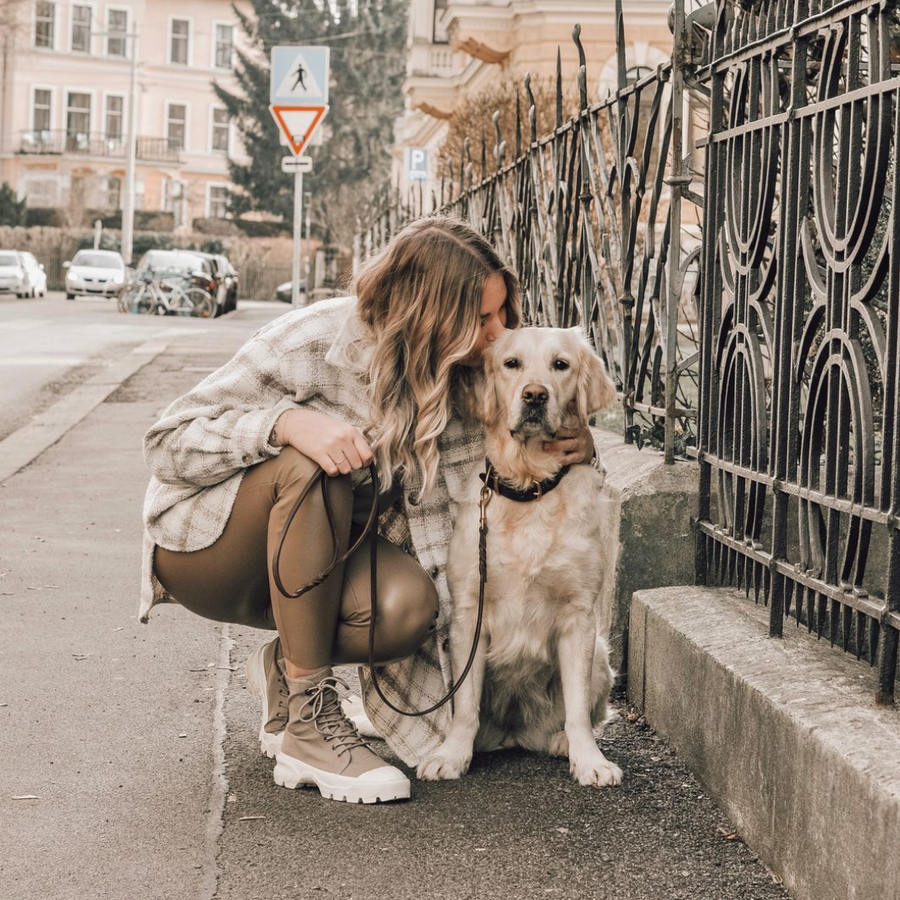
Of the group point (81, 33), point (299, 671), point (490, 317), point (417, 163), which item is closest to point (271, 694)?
point (299, 671)

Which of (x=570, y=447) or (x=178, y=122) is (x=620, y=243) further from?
(x=178, y=122)

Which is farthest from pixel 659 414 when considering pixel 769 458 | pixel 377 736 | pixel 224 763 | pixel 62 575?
pixel 62 575

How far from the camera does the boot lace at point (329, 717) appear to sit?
3.55m

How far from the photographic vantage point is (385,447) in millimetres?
3627

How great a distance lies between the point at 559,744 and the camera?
12.6ft

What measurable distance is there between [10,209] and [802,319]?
198 feet

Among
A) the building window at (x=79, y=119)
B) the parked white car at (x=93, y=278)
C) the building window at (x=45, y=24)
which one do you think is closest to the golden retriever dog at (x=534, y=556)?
the parked white car at (x=93, y=278)

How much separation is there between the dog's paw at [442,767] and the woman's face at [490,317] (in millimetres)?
1034

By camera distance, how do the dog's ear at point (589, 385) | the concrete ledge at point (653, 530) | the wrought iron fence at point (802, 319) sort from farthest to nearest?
the concrete ledge at point (653, 530) → the dog's ear at point (589, 385) → the wrought iron fence at point (802, 319)

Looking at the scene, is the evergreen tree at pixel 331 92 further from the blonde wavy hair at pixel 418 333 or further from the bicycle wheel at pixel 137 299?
the blonde wavy hair at pixel 418 333

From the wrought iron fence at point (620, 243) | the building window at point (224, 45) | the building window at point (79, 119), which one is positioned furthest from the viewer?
the building window at point (224, 45)

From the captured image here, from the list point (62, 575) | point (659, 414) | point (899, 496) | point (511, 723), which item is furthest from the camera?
point (62, 575)

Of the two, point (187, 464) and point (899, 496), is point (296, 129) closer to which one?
point (187, 464)

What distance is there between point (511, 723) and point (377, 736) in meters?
0.40
